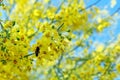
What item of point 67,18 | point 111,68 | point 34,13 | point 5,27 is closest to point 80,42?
point 111,68

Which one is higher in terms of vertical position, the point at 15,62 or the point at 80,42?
the point at 80,42

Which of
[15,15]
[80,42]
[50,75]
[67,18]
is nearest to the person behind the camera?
[67,18]

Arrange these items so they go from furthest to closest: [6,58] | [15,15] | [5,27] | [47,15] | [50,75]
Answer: [50,75]
[15,15]
[47,15]
[5,27]
[6,58]

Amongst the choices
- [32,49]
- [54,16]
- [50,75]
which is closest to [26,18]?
[54,16]

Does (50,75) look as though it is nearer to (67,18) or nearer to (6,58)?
(67,18)

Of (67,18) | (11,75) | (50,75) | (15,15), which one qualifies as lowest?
(11,75)

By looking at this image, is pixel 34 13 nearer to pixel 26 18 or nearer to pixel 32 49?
pixel 26 18

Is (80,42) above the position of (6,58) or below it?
above

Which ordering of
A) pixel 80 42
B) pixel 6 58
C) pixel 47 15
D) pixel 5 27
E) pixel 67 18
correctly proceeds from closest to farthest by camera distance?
pixel 6 58 → pixel 5 27 → pixel 67 18 → pixel 47 15 → pixel 80 42

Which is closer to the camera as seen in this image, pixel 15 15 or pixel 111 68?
pixel 15 15
